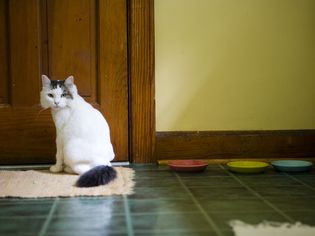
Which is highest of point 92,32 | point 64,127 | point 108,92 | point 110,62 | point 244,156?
point 92,32

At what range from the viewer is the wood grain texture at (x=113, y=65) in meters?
2.28

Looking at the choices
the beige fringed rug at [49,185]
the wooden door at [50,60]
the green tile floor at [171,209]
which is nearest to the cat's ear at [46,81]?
the wooden door at [50,60]

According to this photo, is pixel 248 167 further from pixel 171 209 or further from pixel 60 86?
pixel 60 86

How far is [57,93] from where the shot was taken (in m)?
1.98

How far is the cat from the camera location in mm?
1956

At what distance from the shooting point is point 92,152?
1.95 metres

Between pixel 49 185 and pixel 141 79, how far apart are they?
0.76 m

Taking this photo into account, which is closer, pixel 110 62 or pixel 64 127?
pixel 64 127

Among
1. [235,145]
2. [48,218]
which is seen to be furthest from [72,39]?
[48,218]

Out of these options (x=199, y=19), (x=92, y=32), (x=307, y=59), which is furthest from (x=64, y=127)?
(x=307, y=59)

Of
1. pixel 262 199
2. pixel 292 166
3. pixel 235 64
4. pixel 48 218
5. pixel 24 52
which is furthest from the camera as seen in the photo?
pixel 235 64

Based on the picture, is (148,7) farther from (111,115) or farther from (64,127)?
(64,127)

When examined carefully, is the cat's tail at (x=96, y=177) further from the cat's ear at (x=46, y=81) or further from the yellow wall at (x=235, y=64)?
the yellow wall at (x=235, y=64)

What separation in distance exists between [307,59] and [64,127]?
4.28 ft
